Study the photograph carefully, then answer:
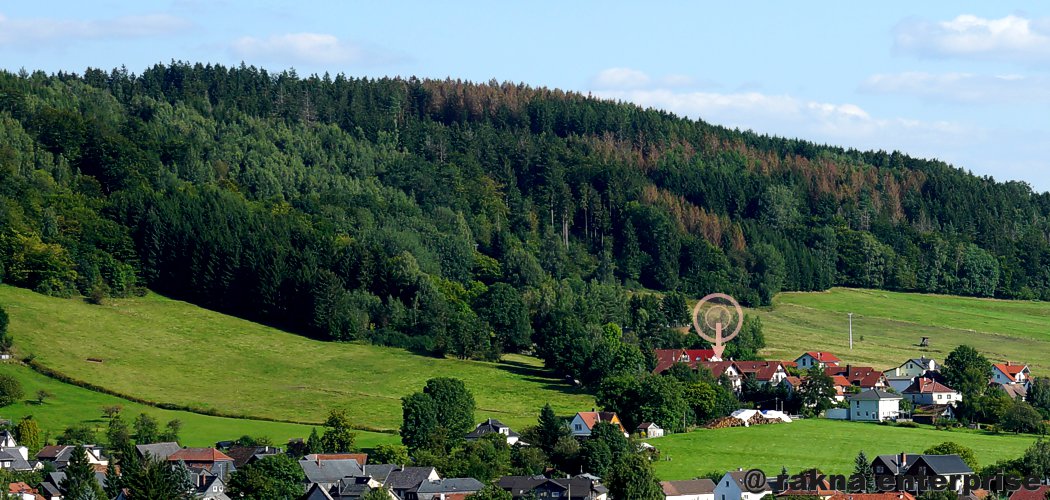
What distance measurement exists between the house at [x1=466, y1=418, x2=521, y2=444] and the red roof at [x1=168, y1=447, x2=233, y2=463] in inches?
607

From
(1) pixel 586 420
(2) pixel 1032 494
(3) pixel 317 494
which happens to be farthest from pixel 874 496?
(1) pixel 586 420

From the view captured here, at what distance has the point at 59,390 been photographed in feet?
347

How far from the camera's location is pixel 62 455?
285 feet

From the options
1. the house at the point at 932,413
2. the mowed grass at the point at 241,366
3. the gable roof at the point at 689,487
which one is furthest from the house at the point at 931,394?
the gable roof at the point at 689,487

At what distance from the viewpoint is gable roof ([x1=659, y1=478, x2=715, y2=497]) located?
254 ft

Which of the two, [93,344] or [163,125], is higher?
[163,125]

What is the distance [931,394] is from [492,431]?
34238 mm

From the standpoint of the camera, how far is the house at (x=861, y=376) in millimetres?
117625

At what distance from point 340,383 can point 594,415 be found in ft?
80.5

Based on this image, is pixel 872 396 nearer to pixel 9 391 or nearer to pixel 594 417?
pixel 594 417

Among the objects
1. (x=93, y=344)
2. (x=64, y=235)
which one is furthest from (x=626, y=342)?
(x=64, y=235)

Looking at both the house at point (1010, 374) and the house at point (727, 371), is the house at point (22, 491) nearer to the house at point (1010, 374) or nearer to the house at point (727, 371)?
the house at point (727, 371)

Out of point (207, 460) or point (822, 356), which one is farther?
point (822, 356)

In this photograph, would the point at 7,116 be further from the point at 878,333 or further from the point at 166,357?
the point at 878,333
